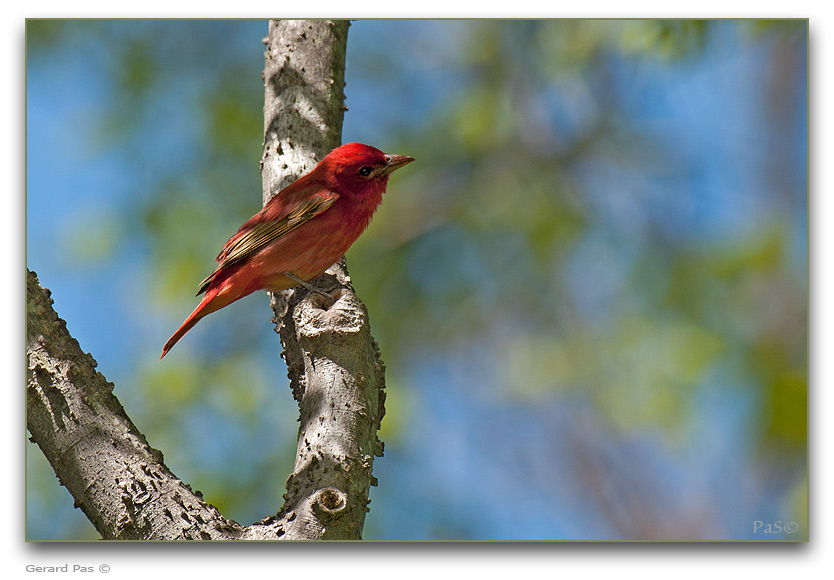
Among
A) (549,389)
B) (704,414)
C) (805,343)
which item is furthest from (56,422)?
(805,343)

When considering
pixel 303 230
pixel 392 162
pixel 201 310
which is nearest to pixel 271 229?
pixel 303 230

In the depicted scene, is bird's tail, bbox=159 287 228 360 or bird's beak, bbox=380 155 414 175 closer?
bird's tail, bbox=159 287 228 360

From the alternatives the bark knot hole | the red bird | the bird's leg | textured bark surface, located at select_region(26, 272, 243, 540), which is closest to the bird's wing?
the red bird

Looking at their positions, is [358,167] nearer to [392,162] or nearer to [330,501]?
[392,162]

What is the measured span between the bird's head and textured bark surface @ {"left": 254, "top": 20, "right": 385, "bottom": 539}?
25cm

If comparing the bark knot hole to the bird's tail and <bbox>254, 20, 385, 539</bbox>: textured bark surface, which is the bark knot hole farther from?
the bird's tail

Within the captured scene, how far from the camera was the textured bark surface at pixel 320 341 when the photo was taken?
1.88 m

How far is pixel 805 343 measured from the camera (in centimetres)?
231

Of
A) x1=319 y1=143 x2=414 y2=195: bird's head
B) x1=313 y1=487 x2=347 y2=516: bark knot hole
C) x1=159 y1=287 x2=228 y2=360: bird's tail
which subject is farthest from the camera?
x1=319 y1=143 x2=414 y2=195: bird's head

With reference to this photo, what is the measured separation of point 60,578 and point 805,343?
2.39 metres

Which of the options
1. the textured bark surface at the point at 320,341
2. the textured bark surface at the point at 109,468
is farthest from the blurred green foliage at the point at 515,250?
the textured bark surface at the point at 109,468

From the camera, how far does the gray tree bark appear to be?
6.11 feet

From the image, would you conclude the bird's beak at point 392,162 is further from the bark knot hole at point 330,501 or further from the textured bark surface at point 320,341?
the bark knot hole at point 330,501

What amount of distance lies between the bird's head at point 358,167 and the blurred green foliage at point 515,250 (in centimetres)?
38
